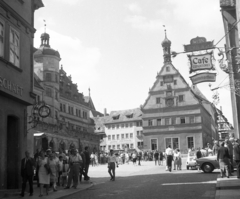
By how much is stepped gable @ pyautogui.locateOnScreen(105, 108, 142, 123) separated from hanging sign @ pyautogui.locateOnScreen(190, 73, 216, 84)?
251 feet

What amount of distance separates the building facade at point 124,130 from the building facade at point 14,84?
75.9 metres

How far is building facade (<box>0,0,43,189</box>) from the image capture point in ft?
50.9

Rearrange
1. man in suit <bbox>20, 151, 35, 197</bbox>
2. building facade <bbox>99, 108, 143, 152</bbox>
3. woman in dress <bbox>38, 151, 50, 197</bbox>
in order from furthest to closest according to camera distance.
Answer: building facade <bbox>99, 108, 143, 152</bbox>, woman in dress <bbox>38, 151, 50, 197</bbox>, man in suit <bbox>20, 151, 35, 197</bbox>

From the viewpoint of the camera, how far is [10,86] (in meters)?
15.8

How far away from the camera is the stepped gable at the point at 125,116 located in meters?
95.3

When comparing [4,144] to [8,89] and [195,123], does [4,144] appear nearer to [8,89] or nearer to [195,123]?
[8,89]

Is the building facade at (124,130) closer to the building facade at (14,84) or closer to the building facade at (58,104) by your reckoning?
the building facade at (58,104)

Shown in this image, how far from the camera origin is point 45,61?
204 feet

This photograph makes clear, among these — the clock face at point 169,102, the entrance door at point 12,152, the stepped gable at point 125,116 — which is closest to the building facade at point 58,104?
the clock face at point 169,102

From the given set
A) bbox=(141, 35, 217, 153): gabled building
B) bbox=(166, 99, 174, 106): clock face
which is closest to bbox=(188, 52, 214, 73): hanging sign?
bbox=(141, 35, 217, 153): gabled building

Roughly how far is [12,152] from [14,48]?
471 centimetres

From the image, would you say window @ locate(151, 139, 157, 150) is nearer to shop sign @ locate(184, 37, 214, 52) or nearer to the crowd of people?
the crowd of people

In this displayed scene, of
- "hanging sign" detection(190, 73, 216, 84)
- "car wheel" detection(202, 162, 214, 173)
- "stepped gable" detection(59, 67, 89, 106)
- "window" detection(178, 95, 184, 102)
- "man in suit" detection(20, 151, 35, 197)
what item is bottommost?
"car wheel" detection(202, 162, 214, 173)

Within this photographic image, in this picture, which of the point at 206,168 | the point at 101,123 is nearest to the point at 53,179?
the point at 206,168
